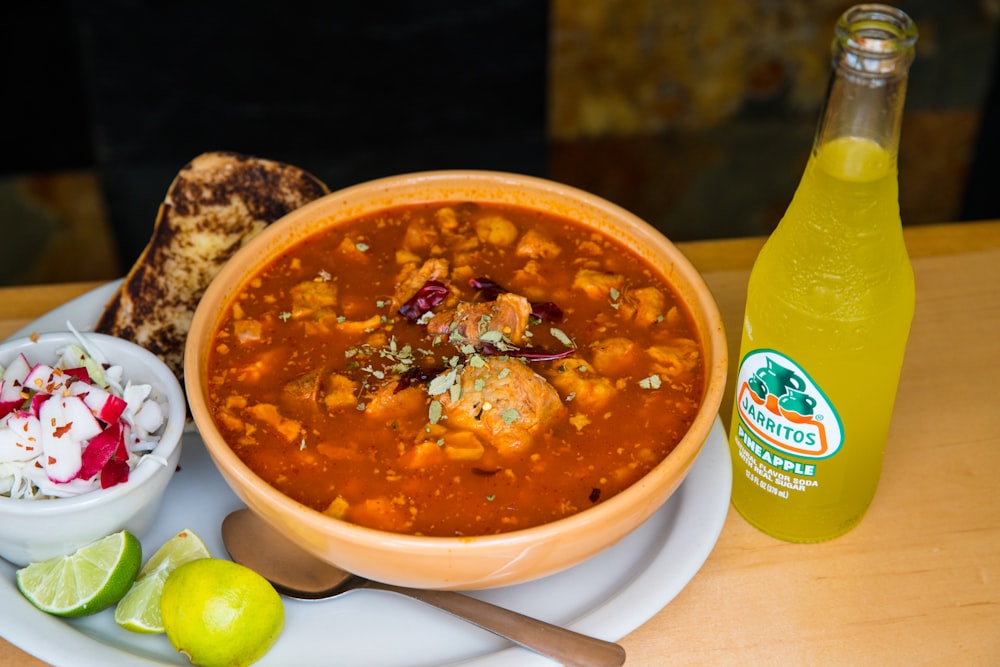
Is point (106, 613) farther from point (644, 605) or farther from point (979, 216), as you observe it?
point (979, 216)

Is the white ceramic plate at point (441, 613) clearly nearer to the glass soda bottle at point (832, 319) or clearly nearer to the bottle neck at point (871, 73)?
the glass soda bottle at point (832, 319)

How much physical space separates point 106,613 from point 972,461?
1788 mm

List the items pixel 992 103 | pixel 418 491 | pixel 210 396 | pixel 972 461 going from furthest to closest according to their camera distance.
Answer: pixel 992 103, pixel 972 461, pixel 210 396, pixel 418 491

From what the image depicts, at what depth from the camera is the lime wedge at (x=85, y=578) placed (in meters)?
2.01

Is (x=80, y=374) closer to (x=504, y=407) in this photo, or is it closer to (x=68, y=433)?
(x=68, y=433)

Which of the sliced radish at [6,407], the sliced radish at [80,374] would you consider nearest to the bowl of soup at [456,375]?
the sliced radish at [80,374]

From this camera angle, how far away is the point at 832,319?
2.00 m

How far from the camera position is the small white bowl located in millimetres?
1980

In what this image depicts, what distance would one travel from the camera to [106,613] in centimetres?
208

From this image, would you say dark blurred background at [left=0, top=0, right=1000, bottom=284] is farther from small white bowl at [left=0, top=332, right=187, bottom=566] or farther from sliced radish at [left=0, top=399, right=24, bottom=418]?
sliced radish at [left=0, top=399, right=24, bottom=418]

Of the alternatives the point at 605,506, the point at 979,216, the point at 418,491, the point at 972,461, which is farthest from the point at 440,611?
the point at 979,216

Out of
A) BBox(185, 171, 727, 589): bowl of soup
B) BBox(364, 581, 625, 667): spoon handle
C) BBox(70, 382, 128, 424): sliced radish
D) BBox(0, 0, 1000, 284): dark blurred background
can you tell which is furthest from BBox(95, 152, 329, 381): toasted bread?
BBox(0, 0, 1000, 284): dark blurred background

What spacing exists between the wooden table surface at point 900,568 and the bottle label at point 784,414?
0.76ft

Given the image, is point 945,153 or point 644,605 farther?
point 945,153
